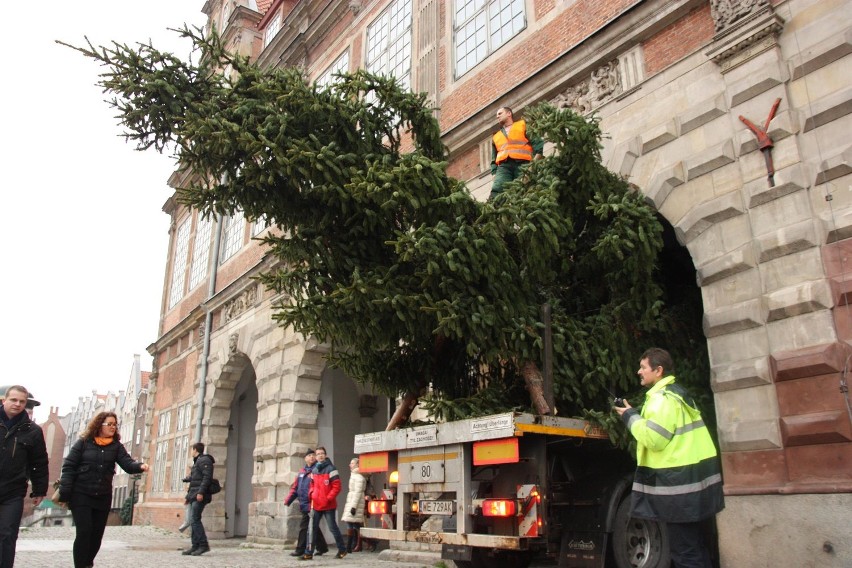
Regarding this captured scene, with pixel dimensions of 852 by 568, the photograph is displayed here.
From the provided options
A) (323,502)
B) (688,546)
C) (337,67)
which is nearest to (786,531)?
(688,546)

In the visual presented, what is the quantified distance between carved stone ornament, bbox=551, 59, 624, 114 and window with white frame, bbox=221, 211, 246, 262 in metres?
12.7

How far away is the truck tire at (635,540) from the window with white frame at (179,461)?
17.7 meters

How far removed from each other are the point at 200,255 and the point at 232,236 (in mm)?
3777

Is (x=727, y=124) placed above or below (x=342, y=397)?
above

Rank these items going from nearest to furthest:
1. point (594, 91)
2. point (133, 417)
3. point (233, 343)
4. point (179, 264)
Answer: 1. point (594, 91)
2. point (233, 343)
3. point (179, 264)
4. point (133, 417)

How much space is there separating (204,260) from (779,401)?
66.6ft

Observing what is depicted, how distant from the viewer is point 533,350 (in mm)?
7008

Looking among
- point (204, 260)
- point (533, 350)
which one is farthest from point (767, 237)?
point (204, 260)

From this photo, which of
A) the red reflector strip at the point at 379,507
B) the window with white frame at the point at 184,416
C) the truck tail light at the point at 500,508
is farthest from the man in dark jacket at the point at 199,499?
the window with white frame at the point at 184,416

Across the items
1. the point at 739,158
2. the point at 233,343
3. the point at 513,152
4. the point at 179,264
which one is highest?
the point at 179,264

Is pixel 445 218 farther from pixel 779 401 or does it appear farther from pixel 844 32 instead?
pixel 844 32

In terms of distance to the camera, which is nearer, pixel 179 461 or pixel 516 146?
pixel 516 146

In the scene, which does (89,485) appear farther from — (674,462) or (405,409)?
(674,462)

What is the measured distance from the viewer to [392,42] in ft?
48.6
